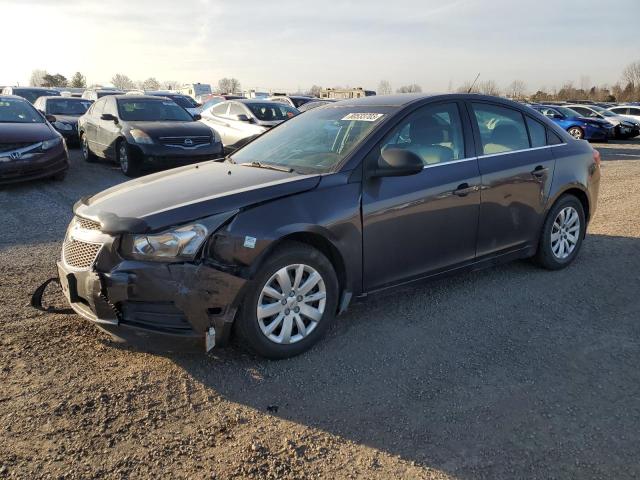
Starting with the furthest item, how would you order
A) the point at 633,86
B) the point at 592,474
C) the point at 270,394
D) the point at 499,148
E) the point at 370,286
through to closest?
the point at 633,86 < the point at 499,148 < the point at 370,286 < the point at 270,394 < the point at 592,474

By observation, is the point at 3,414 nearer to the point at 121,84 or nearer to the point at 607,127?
the point at 607,127

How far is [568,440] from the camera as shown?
268 cm

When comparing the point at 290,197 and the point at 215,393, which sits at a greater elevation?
the point at 290,197

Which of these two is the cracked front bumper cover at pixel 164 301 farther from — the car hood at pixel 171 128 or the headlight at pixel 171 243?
the car hood at pixel 171 128

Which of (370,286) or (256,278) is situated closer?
(256,278)

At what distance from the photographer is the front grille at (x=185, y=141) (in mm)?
9922

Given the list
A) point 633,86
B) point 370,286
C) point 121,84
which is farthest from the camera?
point 121,84

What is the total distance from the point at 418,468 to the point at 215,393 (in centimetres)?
123

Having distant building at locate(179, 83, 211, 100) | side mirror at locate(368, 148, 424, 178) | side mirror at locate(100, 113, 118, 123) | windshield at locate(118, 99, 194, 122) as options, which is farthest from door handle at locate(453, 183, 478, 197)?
distant building at locate(179, 83, 211, 100)

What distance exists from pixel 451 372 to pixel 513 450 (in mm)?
762

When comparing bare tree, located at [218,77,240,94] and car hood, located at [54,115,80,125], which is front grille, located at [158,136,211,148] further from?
bare tree, located at [218,77,240,94]

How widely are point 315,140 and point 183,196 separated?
1286 mm

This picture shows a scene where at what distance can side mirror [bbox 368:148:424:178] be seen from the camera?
3.63 metres

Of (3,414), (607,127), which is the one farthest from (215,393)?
(607,127)
